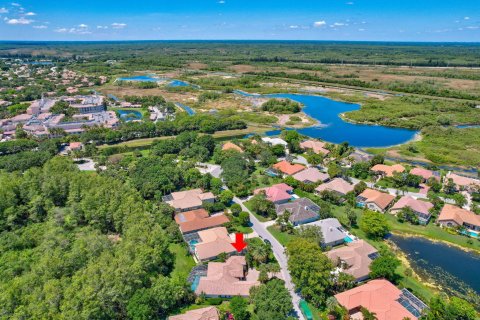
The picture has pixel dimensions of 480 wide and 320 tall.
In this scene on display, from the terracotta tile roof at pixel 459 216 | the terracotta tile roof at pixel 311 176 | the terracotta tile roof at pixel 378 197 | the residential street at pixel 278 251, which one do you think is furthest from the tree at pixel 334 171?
the residential street at pixel 278 251

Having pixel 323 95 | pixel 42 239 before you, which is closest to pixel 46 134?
pixel 42 239

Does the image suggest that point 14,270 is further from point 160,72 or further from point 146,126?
point 160,72

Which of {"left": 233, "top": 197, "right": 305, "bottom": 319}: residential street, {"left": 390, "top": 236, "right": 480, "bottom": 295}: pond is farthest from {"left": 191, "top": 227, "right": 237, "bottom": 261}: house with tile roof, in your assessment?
{"left": 390, "top": 236, "right": 480, "bottom": 295}: pond

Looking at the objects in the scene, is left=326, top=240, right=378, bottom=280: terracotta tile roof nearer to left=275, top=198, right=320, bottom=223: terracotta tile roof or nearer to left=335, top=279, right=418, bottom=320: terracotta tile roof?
left=335, top=279, right=418, bottom=320: terracotta tile roof

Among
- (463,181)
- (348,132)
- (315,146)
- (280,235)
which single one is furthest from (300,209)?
(348,132)

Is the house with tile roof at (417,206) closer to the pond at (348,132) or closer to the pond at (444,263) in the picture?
the pond at (444,263)

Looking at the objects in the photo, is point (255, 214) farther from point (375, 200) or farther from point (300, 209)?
point (375, 200)
